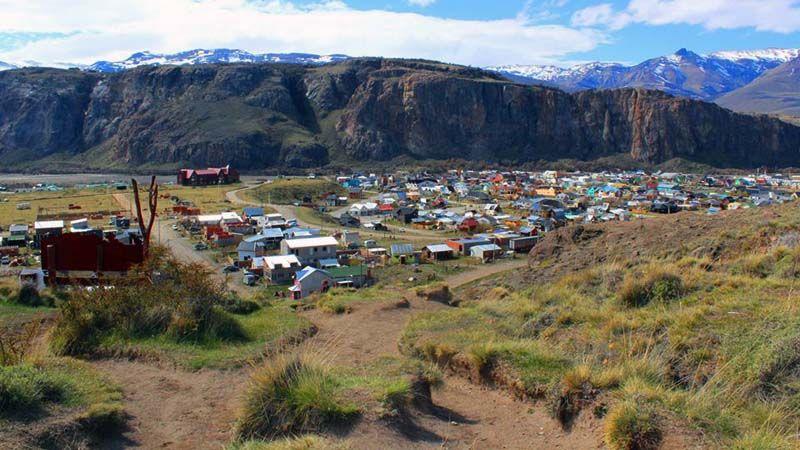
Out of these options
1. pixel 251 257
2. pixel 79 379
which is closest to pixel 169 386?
pixel 79 379

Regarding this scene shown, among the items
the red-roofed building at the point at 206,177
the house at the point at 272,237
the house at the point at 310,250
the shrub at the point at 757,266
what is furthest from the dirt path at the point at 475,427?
the red-roofed building at the point at 206,177

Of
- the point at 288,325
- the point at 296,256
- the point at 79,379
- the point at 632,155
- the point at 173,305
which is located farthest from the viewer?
the point at 632,155

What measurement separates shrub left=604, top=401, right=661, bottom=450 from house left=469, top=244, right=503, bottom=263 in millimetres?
30651

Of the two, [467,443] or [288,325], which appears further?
[288,325]

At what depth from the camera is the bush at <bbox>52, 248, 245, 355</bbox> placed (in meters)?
7.96

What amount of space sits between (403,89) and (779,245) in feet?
377

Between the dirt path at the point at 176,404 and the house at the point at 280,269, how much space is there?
22551 mm

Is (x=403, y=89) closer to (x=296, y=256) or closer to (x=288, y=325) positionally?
(x=296, y=256)

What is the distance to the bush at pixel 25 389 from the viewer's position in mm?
4980

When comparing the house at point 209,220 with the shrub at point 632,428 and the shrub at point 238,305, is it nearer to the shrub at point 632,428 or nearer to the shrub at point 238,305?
the shrub at point 238,305

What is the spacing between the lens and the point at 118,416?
5.36m

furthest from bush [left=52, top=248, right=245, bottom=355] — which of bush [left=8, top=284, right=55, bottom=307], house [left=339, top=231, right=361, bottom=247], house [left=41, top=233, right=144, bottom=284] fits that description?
house [left=339, top=231, right=361, bottom=247]

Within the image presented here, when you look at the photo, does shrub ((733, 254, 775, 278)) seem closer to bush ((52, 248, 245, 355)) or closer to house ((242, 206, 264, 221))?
bush ((52, 248, 245, 355))

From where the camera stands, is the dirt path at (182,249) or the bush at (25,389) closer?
the bush at (25,389)
